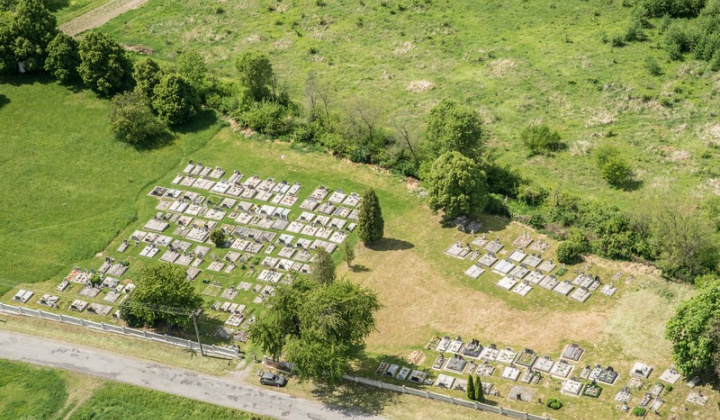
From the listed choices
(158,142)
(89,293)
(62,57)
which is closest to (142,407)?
(89,293)

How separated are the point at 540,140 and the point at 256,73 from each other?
45.8 meters

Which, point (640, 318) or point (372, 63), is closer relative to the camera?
point (640, 318)

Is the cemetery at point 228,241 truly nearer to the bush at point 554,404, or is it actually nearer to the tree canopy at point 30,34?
the bush at point 554,404

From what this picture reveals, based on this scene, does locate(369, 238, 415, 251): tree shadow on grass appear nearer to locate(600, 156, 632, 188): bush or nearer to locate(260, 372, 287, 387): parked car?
locate(260, 372, 287, 387): parked car

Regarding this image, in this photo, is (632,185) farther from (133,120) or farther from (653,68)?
(133,120)

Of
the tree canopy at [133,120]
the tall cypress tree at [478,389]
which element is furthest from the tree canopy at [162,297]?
the tree canopy at [133,120]

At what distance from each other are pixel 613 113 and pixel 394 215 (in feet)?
133

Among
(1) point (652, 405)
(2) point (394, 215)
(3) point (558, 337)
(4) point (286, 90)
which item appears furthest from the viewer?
(4) point (286, 90)

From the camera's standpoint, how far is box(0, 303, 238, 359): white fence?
104938 millimetres

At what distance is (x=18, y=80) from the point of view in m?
159

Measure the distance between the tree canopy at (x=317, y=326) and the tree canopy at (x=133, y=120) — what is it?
5351cm

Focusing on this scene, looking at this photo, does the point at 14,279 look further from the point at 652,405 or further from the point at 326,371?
the point at 652,405

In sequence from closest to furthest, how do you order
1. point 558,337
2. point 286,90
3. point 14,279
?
1. point 558,337
2. point 14,279
3. point 286,90

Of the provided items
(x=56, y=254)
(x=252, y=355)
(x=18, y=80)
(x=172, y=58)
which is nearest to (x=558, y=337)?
(x=252, y=355)
